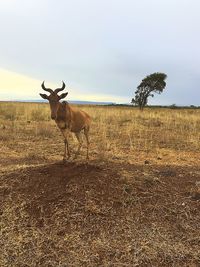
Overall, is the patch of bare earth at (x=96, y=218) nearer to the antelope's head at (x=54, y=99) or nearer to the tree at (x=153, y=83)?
the antelope's head at (x=54, y=99)

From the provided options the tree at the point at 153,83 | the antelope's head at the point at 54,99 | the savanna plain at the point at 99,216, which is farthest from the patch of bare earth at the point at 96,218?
the tree at the point at 153,83

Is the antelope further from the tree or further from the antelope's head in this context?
the tree

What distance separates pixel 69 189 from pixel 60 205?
44cm

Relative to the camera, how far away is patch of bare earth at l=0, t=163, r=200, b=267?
548cm

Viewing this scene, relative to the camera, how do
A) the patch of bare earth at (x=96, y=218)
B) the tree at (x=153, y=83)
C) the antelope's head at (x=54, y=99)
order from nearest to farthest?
the patch of bare earth at (x=96, y=218) → the antelope's head at (x=54, y=99) → the tree at (x=153, y=83)

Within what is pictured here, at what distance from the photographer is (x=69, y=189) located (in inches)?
275

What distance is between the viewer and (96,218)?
6301 millimetres

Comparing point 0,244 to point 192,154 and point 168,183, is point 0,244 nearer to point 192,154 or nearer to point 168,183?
point 168,183

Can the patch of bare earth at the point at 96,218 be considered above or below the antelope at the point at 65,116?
below

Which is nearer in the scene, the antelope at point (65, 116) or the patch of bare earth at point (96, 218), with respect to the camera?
the patch of bare earth at point (96, 218)

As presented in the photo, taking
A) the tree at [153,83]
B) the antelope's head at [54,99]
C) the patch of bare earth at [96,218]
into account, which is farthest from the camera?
the tree at [153,83]

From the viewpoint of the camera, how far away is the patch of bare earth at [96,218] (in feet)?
18.0

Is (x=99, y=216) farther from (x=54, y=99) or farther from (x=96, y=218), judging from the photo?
(x=54, y=99)

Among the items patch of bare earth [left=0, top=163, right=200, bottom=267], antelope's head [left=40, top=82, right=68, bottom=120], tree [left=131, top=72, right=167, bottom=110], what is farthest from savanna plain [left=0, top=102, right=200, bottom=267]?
tree [left=131, top=72, right=167, bottom=110]
